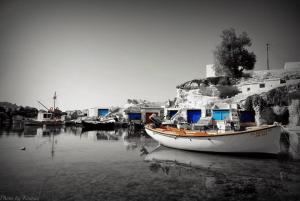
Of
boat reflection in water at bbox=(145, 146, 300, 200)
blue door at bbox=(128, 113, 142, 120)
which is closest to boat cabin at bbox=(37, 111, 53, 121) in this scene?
blue door at bbox=(128, 113, 142, 120)

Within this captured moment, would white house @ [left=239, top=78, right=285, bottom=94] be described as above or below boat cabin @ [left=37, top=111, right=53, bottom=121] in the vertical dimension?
above

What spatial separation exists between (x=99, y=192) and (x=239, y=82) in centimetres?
4607

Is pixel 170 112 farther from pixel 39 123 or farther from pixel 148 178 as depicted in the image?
pixel 148 178

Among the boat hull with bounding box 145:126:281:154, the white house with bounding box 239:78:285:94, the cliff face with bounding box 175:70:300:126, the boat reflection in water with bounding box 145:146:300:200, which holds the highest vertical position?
the white house with bounding box 239:78:285:94

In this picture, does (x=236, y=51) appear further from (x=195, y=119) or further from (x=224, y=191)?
(x=224, y=191)

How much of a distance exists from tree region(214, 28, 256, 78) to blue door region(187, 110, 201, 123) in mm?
21434

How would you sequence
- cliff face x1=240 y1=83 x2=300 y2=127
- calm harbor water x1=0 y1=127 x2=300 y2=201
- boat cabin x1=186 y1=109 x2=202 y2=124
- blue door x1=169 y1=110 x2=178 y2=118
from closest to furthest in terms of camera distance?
calm harbor water x1=0 y1=127 x2=300 y2=201 → cliff face x1=240 y1=83 x2=300 y2=127 → boat cabin x1=186 y1=109 x2=202 y2=124 → blue door x1=169 y1=110 x2=178 y2=118

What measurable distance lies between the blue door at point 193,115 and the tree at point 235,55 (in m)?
21.4

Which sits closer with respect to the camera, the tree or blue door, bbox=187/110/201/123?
blue door, bbox=187/110/201/123

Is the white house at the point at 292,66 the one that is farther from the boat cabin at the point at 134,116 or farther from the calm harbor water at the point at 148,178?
the calm harbor water at the point at 148,178

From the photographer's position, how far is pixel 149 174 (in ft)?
30.6

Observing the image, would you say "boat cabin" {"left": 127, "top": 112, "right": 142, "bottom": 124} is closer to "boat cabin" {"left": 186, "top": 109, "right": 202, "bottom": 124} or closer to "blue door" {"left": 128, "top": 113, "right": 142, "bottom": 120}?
"blue door" {"left": 128, "top": 113, "right": 142, "bottom": 120}

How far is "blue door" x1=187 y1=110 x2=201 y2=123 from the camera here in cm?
3647

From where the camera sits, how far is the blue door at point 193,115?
3647 cm
